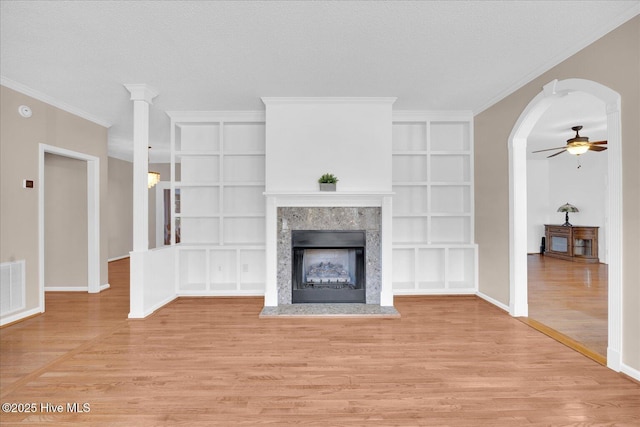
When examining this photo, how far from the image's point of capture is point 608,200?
2.30 metres

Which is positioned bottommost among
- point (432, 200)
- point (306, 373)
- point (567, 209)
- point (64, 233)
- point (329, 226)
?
point (306, 373)

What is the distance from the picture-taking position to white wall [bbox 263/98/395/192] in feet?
13.3

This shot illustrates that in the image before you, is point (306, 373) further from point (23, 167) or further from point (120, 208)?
point (120, 208)

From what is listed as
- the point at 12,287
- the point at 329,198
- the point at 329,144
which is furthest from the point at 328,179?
the point at 12,287

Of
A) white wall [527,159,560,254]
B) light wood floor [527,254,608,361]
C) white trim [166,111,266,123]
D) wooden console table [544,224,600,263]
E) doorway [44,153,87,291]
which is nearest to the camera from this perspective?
light wood floor [527,254,608,361]

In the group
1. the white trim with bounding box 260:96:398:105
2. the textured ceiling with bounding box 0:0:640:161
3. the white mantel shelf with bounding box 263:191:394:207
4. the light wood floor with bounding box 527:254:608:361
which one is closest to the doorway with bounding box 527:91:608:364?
the light wood floor with bounding box 527:254:608:361

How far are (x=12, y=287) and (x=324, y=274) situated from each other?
3.55 m

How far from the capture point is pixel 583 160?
25.2 feet

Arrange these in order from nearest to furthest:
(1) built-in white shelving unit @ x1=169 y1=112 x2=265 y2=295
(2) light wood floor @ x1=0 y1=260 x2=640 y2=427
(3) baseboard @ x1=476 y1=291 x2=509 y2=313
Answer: (2) light wood floor @ x1=0 y1=260 x2=640 y2=427
(3) baseboard @ x1=476 y1=291 x2=509 y2=313
(1) built-in white shelving unit @ x1=169 y1=112 x2=265 y2=295

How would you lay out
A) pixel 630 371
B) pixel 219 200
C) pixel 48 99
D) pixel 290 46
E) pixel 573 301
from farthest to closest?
pixel 219 200, pixel 573 301, pixel 48 99, pixel 290 46, pixel 630 371

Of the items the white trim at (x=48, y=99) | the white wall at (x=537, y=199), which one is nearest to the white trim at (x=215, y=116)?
the white trim at (x=48, y=99)

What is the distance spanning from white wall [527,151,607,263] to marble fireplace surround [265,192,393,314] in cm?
617

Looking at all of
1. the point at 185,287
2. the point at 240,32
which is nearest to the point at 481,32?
the point at 240,32

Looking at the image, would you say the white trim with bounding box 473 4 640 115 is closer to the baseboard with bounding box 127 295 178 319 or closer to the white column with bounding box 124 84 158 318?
the white column with bounding box 124 84 158 318
